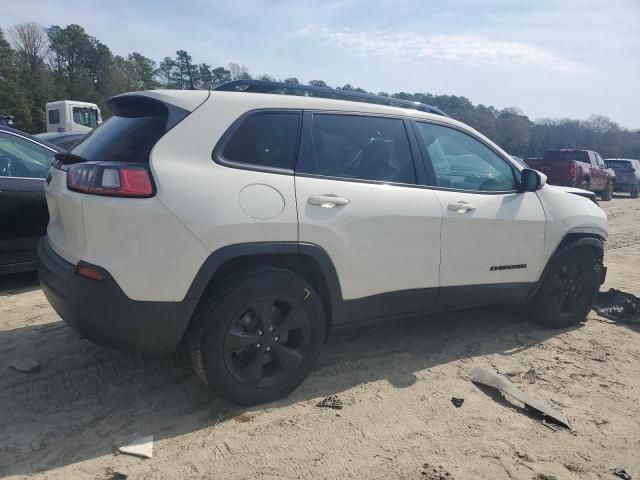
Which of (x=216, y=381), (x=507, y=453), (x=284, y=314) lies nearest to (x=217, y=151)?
(x=284, y=314)

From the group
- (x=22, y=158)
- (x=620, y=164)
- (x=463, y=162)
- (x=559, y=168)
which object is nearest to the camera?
(x=463, y=162)

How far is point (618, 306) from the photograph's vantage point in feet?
16.8

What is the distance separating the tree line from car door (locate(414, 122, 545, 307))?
28.9 m

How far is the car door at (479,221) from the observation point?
3619 mm

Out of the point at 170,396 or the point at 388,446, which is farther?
the point at 170,396

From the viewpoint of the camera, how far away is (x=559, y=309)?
4.49 m

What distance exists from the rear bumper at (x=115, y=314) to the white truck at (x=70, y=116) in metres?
18.1

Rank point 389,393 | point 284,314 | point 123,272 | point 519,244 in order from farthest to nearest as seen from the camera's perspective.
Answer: point 519,244 < point 389,393 < point 284,314 < point 123,272

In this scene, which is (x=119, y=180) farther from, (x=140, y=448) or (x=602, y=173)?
(x=602, y=173)

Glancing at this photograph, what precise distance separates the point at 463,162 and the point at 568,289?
5.52ft

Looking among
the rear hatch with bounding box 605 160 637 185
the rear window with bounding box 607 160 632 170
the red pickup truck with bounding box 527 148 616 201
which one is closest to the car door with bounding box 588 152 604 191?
the red pickup truck with bounding box 527 148 616 201

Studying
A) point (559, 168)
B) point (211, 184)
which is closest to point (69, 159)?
point (211, 184)

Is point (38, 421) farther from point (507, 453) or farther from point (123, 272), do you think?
point (507, 453)

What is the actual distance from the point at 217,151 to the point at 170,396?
1.54 m
